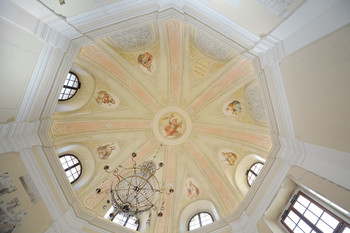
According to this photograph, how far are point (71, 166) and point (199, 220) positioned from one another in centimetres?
722

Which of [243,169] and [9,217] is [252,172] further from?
[9,217]

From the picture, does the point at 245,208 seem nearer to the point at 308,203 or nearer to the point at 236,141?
the point at 308,203

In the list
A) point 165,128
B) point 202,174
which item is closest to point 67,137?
point 165,128

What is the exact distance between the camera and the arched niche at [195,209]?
9.77 metres

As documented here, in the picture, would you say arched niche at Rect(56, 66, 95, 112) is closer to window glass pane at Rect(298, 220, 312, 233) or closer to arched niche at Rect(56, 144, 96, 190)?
arched niche at Rect(56, 144, 96, 190)

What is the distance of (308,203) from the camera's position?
17.8 feet

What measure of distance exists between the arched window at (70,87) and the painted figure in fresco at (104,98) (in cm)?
126

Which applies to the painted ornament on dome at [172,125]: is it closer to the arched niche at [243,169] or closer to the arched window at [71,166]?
the arched niche at [243,169]

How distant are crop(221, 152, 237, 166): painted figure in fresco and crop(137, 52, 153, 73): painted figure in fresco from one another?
707 cm

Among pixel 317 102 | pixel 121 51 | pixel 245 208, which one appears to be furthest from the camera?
pixel 121 51

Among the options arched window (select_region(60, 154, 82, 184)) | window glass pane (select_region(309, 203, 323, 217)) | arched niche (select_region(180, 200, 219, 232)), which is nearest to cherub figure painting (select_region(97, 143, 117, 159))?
arched window (select_region(60, 154, 82, 184))

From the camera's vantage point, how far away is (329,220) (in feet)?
15.3

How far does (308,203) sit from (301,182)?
79 centimetres

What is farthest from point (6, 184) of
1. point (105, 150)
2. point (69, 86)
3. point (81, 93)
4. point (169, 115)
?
point (169, 115)
